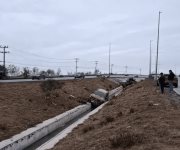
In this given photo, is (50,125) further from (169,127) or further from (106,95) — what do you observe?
(106,95)

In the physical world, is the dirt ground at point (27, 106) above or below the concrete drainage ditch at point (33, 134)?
above

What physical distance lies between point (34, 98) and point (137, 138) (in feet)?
97.2

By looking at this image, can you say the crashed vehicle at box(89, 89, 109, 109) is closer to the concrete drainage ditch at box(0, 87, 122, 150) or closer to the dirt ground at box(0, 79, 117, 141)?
the dirt ground at box(0, 79, 117, 141)

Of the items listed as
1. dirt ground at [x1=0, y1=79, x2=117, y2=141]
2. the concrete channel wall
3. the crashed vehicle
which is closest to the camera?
the concrete channel wall

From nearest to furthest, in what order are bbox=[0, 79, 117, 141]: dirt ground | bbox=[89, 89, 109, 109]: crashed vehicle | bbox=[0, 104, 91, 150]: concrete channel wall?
bbox=[0, 104, 91, 150]: concrete channel wall → bbox=[0, 79, 117, 141]: dirt ground → bbox=[89, 89, 109, 109]: crashed vehicle

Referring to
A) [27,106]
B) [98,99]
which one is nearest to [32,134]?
[27,106]

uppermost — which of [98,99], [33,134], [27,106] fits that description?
[27,106]

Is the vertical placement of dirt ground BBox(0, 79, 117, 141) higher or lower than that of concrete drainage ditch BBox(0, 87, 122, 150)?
higher

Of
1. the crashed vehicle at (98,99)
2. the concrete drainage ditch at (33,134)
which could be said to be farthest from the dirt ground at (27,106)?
the crashed vehicle at (98,99)

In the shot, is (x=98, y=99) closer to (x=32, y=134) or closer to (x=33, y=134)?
(x=33, y=134)

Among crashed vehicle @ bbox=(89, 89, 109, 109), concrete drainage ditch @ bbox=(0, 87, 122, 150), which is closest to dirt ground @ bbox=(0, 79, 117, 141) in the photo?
concrete drainage ditch @ bbox=(0, 87, 122, 150)

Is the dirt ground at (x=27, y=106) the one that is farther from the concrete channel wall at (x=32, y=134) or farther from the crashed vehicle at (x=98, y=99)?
the crashed vehicle at (x=98, y=99)

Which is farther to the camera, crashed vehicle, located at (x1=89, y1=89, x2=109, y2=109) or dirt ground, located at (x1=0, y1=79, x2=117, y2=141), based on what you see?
crashed vehicle, located at (x1=89, y1=89, x2=109, y2=109)

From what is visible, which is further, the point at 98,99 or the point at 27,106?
the point at 98,99
